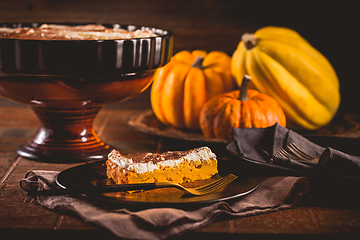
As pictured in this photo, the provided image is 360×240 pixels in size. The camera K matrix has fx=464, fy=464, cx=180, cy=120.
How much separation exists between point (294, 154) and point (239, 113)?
0.27m

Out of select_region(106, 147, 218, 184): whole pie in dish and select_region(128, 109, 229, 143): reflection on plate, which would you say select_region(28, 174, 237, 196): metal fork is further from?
select_region(128, 109, 229, 143): reflection on plate

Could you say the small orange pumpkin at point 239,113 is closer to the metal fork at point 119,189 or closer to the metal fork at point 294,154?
the metal fork at point 294,154

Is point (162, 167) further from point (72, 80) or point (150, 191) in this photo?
point (72, 80)

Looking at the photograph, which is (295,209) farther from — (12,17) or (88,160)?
(12,17)

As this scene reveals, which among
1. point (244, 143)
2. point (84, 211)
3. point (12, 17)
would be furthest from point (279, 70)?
point (12, 17)

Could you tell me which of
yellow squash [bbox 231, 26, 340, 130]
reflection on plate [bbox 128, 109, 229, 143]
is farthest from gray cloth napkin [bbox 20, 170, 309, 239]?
yellow squash [bbox 231, 26, 340, 130]

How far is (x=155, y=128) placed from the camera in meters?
1.54

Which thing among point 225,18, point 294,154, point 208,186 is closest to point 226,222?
point 208,186

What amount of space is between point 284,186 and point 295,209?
58 millimetres

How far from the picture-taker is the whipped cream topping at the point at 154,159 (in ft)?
3.14

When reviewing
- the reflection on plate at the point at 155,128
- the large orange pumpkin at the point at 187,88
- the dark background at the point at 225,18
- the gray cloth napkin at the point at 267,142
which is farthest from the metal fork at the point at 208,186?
the dark background at the point at 225,18

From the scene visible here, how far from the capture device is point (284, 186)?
97 centimetres

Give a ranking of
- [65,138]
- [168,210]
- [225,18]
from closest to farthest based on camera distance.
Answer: [168,210]
[65,138]
[225,18]

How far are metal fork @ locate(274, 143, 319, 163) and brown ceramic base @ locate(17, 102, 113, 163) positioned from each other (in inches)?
19.2
